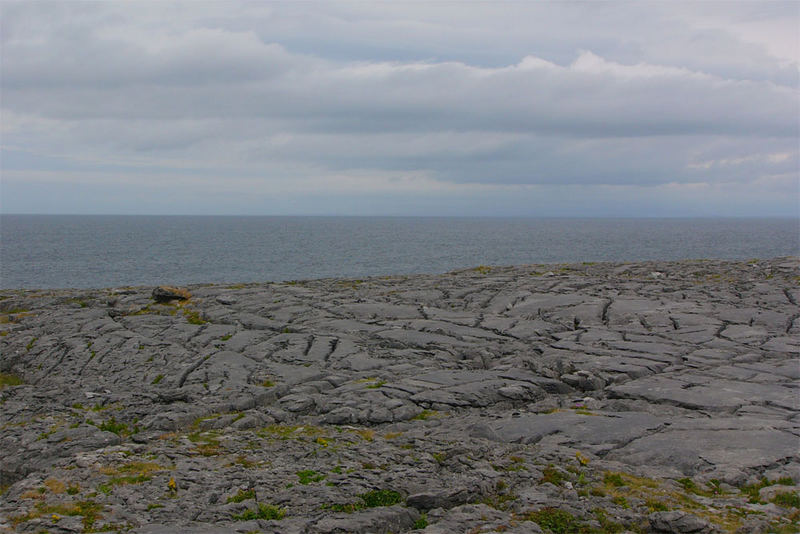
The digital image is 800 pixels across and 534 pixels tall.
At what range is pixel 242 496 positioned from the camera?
27.4ft

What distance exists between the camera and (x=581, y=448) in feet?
33.3

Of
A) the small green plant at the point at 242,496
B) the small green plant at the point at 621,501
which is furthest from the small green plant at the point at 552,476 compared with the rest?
the small green plant at the point at 242,496

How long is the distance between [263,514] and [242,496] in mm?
613

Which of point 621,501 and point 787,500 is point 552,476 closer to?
point 621,501

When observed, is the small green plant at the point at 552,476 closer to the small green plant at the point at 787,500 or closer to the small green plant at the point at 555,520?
the small green plant at the point at 555,520

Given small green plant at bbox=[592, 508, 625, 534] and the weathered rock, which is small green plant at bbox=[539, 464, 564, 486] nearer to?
small green plant at bbox=[592, 508, 625, 534]

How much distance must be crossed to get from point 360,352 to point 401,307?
17.1 ft

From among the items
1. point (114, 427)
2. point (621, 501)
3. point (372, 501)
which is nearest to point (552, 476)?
point (621, 501)

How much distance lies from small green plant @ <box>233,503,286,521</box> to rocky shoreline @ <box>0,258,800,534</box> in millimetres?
26

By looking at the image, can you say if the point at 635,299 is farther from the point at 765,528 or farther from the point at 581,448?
the point at 765,528

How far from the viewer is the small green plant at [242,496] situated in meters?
8.28

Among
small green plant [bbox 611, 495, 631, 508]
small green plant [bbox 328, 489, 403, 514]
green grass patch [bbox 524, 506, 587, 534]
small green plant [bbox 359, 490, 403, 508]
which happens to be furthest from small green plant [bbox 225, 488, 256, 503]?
small green plant [bbox 611, 495, 631, 508]

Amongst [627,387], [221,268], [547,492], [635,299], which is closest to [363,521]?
[547,492]

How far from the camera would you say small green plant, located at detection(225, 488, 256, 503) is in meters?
8.28
